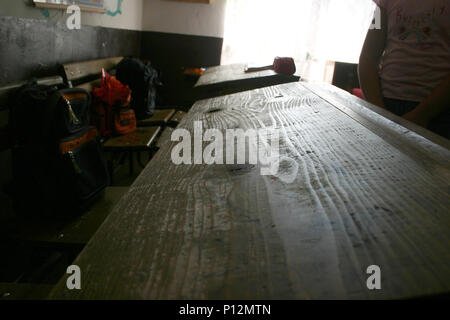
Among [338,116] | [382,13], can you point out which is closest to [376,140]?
[338,116]

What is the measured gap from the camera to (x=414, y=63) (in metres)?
1.43

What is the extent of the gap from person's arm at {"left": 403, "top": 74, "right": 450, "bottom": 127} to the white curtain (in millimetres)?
3651

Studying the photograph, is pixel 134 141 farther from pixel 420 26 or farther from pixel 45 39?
pixel 420 26

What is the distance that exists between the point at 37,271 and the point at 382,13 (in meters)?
2.30

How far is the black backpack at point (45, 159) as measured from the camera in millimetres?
1570

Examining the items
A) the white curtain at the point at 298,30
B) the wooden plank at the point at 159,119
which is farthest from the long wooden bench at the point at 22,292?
the white curtain at the point at 298,30

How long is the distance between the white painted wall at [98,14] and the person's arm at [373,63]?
2129 mm

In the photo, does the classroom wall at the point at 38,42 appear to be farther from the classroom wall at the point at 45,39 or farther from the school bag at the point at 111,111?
the school bag at the point at 111,111

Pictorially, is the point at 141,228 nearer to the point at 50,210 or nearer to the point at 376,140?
the point at 376,140

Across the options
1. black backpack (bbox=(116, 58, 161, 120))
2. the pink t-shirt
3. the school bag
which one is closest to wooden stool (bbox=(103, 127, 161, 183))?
the school bag

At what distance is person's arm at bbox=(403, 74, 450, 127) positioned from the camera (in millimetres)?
1288

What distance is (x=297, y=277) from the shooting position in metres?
0.31

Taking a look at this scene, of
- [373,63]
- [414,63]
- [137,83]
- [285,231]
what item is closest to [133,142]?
[137,83]

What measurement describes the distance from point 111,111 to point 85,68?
45cm
